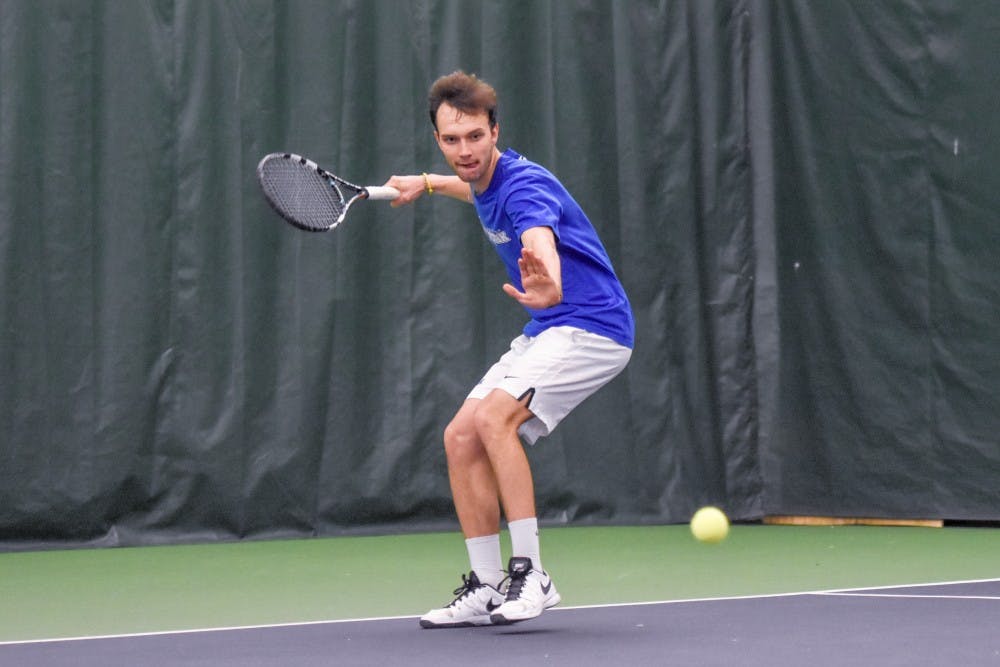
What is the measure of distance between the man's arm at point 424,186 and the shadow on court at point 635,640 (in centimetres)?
112

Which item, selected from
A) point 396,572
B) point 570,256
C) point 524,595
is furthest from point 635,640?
point 396,572

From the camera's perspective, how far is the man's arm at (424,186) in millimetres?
4348

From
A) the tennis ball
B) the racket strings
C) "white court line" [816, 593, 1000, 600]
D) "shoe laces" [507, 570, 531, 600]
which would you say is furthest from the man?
"white court line" [816, 593, 1000, 600]

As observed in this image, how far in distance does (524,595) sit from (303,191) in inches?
48.7

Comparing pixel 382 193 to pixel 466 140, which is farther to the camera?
pixel 382 193

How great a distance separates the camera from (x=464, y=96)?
4004 mm

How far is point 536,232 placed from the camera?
3730mm

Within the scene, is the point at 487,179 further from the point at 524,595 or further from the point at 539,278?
the point at 524,595

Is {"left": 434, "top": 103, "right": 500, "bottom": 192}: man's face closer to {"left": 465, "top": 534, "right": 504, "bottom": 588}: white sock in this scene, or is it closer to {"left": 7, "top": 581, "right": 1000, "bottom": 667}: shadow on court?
{"left": 465, "top": 534, "right": 504, "bottom": 588}: white sock

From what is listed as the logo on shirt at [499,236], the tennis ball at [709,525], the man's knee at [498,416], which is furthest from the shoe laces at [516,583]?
the tennis ball at [709,525]

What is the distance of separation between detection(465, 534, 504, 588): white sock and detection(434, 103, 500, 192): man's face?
0.91m

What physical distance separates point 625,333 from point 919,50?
309cm

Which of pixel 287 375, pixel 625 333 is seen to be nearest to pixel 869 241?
pixel 287 375

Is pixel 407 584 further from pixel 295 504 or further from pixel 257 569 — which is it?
pixel 295 504
